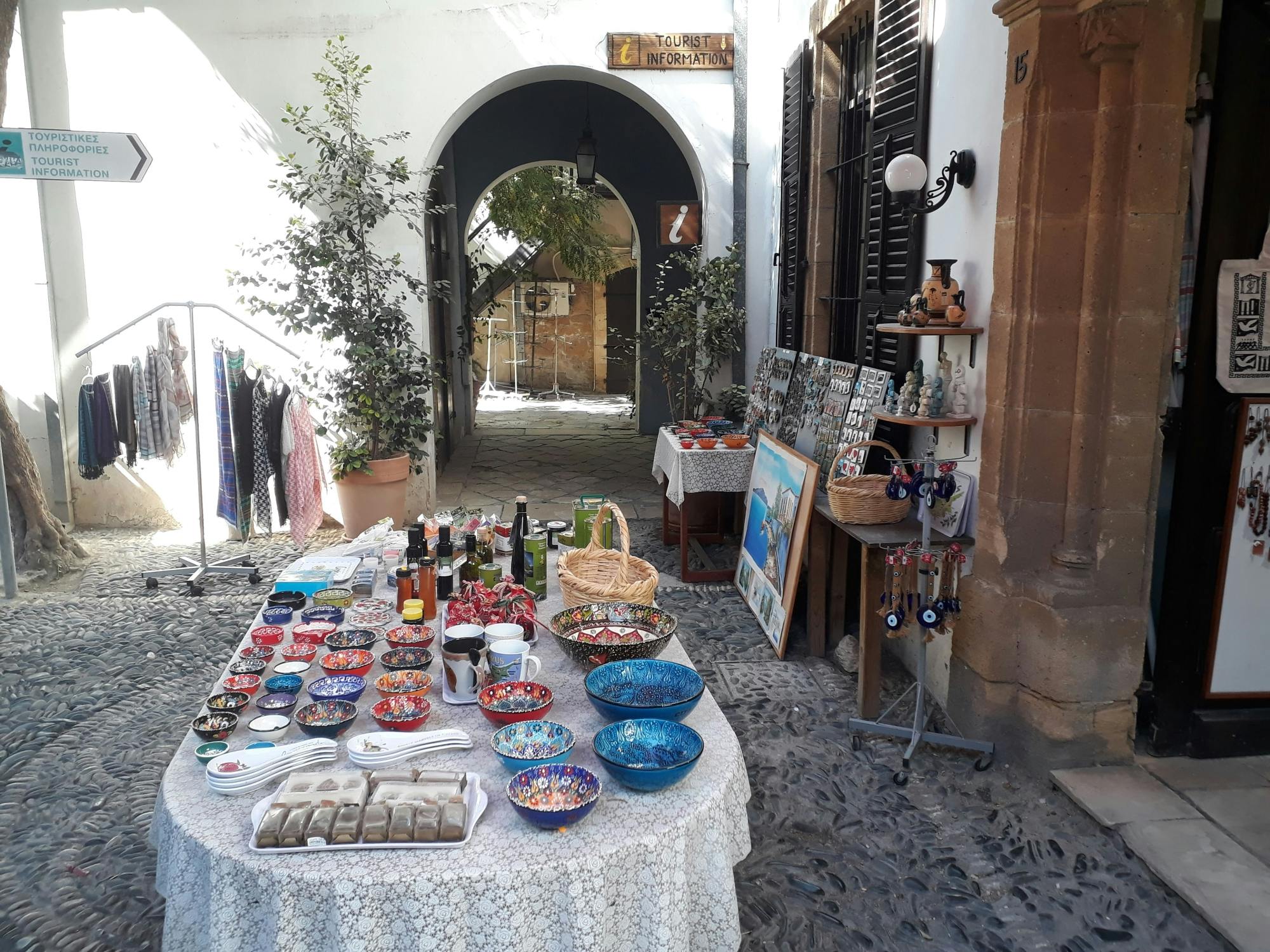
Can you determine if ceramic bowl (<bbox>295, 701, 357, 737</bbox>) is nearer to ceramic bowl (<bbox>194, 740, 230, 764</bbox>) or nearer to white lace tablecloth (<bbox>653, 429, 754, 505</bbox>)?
ceramic bowl (<bbox>194, 740, 230, 764</bbox>)

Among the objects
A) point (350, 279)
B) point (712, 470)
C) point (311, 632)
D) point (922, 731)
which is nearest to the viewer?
point (311, 632)

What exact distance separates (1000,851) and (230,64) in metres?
7.20

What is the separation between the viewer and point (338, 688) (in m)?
2.68

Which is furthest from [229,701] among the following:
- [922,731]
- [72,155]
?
[72,155]

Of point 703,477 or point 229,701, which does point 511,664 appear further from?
point 703,477

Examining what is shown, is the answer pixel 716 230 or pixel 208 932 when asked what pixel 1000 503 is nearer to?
pixel 208 932

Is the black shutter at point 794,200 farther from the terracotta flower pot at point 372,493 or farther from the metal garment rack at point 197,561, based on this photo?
the metal garment rack at point 197,561

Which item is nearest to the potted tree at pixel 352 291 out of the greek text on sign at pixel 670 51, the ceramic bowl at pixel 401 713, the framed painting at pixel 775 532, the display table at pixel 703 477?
the greek text on sign at pixel 670 51

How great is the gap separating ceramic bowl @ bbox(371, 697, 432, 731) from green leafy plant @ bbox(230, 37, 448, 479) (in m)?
4.75

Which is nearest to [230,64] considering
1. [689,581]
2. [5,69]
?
[5,69]

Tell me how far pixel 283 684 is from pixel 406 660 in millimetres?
335

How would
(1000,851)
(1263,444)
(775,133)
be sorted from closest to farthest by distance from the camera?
(1000,851), (1263,444), (775,133)

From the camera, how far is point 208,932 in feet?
6.35

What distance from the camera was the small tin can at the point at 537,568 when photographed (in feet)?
11.4
